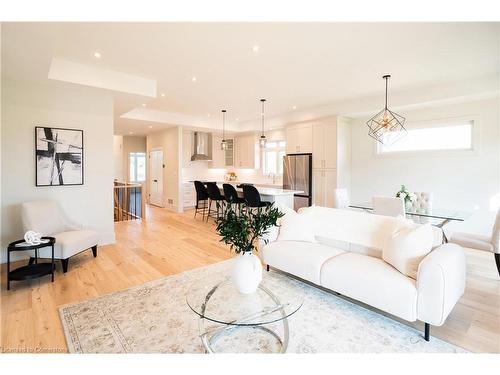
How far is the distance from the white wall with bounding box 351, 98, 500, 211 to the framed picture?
5.84 meters

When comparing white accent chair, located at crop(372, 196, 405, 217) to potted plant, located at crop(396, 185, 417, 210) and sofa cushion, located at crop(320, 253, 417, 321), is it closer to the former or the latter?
potted plant, located at crop(396, 185, 417, 210)

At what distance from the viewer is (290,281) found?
314 centimetres

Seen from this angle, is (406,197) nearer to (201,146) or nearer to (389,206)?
(389,206)

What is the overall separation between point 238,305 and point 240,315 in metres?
0.11

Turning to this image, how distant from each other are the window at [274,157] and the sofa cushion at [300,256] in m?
5.25

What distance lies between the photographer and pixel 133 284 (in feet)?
10.1

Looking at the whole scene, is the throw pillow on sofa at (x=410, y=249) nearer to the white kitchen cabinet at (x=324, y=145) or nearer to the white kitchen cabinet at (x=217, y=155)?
the white kitchen cabinet at (x=324, y=145)

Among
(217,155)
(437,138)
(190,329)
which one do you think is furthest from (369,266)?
(217,155)

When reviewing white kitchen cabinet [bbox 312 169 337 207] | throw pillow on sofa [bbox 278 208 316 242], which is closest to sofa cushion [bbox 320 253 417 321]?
throw pillow on sofa [bbox 278 208 316 242]

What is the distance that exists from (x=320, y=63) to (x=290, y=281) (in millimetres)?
2986

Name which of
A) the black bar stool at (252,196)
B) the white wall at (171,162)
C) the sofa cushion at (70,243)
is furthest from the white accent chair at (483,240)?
the white wall at (171,162)

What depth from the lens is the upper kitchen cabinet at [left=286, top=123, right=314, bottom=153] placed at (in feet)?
22.8

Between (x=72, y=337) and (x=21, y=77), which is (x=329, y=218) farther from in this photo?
(x=21, y=77)

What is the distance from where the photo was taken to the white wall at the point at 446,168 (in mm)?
4691
